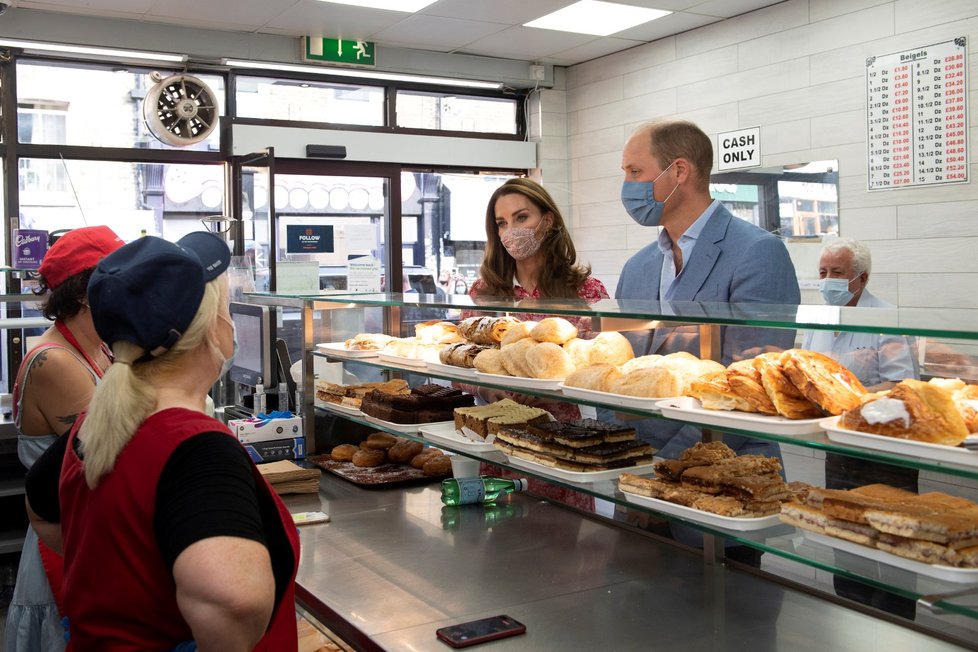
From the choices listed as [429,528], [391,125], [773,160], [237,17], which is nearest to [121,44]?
[237,17]

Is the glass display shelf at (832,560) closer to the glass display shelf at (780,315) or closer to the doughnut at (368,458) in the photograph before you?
the glass display shelf at (780,315)

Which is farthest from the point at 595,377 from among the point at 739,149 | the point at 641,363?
the point at 739,149

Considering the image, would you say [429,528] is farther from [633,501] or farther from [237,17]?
[237,17]

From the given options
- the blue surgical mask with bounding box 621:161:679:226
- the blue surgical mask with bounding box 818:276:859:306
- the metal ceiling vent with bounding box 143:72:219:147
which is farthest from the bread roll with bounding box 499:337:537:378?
the metal ceiling vent with bounding box 143:72:219:147

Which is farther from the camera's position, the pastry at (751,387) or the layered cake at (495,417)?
the layered cake at (495,417)

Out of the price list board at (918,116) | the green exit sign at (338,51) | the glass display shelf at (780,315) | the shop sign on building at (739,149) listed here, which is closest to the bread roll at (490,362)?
the glass display shelf at (780,315)

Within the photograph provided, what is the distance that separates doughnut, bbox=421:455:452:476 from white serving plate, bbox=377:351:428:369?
40 cm

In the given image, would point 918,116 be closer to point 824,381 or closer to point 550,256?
point 550,256

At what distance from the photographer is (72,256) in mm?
2547

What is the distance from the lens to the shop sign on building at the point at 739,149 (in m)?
6.37

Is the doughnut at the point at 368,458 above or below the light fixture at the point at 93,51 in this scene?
below

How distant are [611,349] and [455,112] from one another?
6.10 metres

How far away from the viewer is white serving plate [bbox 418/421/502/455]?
2.45 meters

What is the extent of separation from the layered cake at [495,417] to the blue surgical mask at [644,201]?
77 cm
